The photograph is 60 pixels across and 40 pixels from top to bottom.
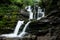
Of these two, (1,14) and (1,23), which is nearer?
(1,23)

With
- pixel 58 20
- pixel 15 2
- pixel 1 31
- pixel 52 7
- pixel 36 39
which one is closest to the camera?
pixel 36 39

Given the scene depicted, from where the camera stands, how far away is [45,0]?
79.9 feet

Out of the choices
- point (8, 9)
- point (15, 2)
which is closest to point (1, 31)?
point (8, 9)

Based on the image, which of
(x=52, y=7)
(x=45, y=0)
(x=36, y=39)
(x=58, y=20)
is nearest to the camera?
(x=36, y=39)

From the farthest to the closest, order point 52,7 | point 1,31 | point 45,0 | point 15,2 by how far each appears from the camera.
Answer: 1. point 15,2
2. point 45,0
3. point 52,7
4. point 1,31

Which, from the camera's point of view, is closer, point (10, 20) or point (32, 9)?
point (10, 20)

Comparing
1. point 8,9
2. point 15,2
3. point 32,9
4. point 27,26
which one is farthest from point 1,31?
point 15,2

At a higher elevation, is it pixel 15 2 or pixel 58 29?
pixel 15 2

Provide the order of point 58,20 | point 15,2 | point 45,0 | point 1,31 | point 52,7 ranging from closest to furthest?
point 58,20 < point 1,31 < point 52,7 < point 45,0 < point 15,2

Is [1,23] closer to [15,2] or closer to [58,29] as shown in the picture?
[58,29]

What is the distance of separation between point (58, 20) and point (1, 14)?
693 cm

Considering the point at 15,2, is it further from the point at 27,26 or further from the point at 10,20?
the point at 27,26

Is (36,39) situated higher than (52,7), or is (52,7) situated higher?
(52,7)

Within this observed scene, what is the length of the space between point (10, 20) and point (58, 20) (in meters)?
5.58
